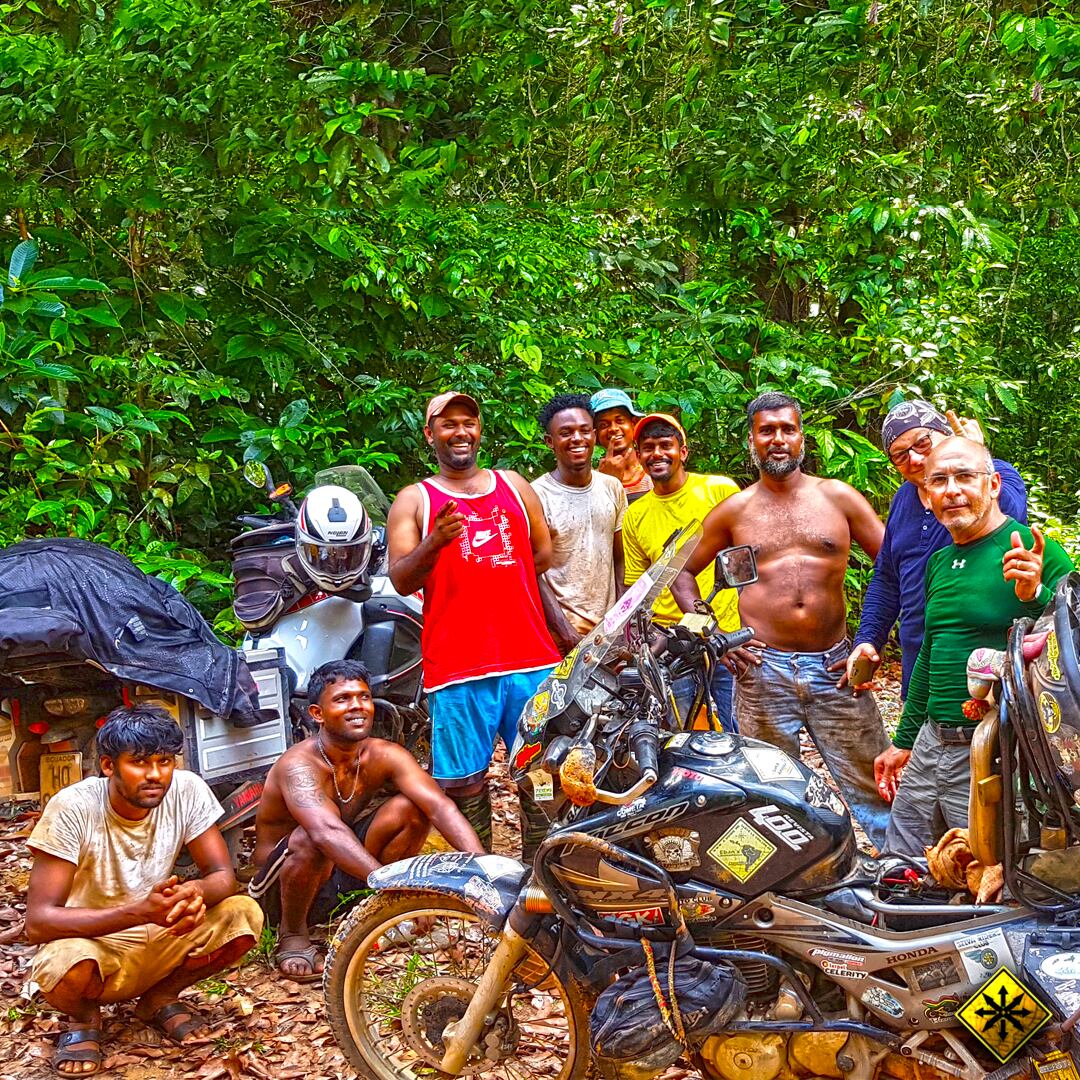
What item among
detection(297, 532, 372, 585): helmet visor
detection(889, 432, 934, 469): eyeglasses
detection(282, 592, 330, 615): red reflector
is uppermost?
detection(889, 432, 934, 469): eyeglasses

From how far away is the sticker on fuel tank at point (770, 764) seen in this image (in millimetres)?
3154

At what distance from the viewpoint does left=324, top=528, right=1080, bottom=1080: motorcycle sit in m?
2.92

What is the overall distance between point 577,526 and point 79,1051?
2.81m

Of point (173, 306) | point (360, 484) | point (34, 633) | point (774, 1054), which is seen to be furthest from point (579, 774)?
point (173, 306)

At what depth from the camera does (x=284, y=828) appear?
468cm

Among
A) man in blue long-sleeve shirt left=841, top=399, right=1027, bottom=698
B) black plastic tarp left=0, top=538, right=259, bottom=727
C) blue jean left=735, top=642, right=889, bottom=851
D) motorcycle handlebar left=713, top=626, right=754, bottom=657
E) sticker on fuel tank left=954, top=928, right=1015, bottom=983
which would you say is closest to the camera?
sticker on fuel tank left=954, top=928, right=1015, bottom=983

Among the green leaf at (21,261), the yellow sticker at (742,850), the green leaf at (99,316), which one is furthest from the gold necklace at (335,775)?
the green leaf at (21,261)

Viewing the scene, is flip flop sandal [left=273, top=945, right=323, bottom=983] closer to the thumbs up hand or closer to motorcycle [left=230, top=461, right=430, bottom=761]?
motorcycle [left=230, top=461, right=430, bottom=761]

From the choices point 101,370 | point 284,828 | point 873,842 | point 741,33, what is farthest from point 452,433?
point 741,33

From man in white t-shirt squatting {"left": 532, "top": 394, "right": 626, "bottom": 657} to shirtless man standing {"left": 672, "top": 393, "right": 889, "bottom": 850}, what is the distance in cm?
53

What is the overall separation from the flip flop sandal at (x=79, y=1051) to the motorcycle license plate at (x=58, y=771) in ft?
3.92

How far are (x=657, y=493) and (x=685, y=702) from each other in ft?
3.68

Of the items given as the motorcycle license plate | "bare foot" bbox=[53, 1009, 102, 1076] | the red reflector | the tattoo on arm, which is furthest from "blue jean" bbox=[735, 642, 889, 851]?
the motorcycle license plate

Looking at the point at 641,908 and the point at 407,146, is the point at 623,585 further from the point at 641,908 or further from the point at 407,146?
the point at 407,146
